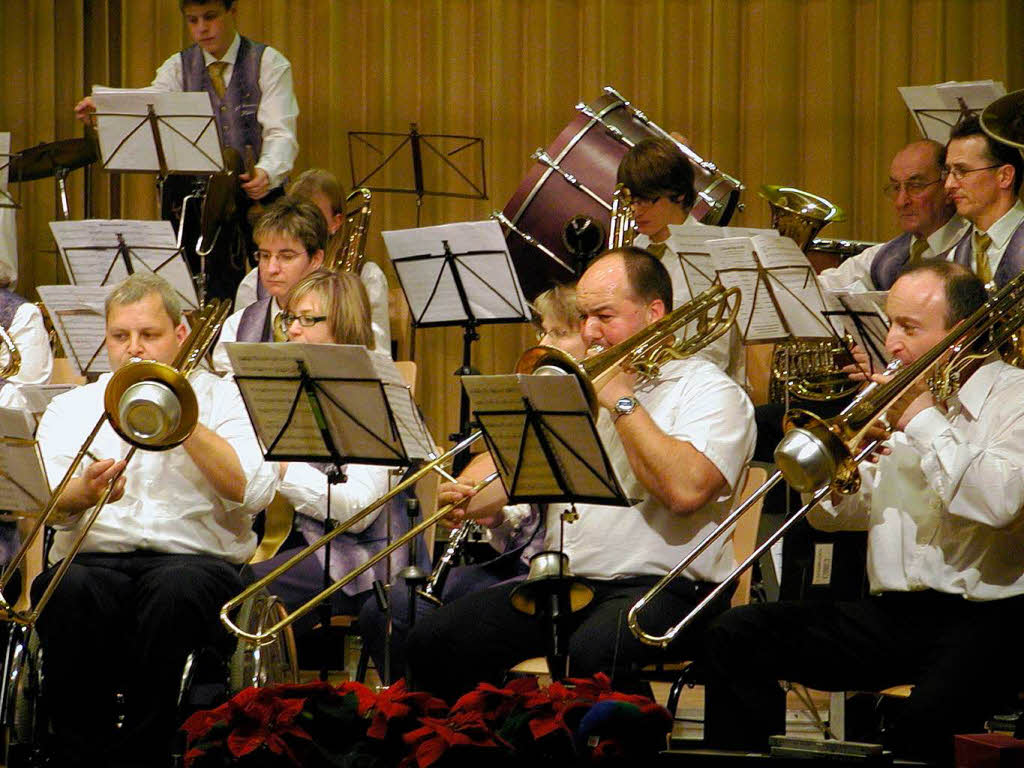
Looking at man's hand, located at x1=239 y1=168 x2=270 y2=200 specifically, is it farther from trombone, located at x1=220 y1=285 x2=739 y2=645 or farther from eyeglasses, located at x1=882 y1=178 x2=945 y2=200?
trombone, located at x1=220 y1=285 x2=739 y2=645

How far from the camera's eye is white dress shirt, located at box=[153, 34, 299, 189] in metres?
7.00

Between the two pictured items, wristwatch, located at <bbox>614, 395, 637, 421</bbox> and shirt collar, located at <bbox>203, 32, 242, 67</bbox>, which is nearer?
wristwatch, located at <bbox>614, 395, 637, 421</bbox>

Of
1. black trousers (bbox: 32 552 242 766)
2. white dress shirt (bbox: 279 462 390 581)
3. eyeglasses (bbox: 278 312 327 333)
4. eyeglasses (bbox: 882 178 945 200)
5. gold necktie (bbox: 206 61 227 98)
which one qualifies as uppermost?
gold necktie (bbox: 206 61 227 98)

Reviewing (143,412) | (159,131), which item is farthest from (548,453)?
(159,131)

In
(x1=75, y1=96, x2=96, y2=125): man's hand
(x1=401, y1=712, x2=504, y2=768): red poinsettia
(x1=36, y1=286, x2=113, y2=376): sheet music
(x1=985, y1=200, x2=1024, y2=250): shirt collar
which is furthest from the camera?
(x1=75, y1=96, x2=96, y2=125): man's hand

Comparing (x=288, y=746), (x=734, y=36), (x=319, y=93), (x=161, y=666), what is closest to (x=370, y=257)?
(x=319, y=93)

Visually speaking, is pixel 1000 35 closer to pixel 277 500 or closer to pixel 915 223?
pixel 915 223

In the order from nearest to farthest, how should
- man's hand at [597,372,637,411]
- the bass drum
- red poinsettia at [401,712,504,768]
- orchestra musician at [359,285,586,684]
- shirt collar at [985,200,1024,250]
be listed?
red poinsettia at [401,712,504,768] → man's hand at [597,372,637,411] → orchestra musician at [359,285,586,684] → shirt collar at [985,200,1024,250] → the bass drum

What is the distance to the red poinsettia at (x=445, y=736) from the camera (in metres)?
2.56

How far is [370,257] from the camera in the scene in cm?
804

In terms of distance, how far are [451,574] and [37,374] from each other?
86.5 inches

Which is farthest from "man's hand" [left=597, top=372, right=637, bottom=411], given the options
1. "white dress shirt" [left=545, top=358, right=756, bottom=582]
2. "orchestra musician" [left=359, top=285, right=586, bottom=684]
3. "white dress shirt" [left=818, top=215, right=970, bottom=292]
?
"white dress shirt" [left=818, top=215, right=970, bottom=292]

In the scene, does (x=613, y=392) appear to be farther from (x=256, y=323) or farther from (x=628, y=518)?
(x=256, y=323)

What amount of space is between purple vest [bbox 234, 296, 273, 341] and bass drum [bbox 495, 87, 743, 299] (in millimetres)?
977
